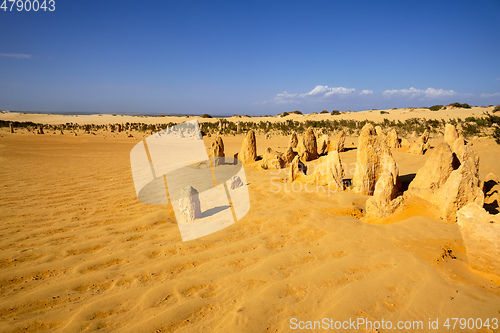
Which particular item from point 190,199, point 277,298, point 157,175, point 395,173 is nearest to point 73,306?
point 277,298

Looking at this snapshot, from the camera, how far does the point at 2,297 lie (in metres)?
2.54

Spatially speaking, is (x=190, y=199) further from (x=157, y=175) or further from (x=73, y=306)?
(x=157, y=175)

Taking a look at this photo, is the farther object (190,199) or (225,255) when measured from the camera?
(190,199)

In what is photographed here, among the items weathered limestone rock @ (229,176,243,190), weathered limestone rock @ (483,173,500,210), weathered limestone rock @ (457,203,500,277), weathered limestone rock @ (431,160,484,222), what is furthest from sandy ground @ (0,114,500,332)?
weathered limestone rock @ (483,173,500,210)

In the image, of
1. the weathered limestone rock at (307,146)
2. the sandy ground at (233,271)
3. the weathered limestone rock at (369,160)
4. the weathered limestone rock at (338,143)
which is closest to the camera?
the sandy ground at (233,271)

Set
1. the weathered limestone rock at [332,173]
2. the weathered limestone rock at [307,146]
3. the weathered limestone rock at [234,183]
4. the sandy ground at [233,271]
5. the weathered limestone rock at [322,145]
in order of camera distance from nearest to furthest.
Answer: the sandy ground at [233,271]
the weathered limestone rock at [332,173]
the weathered limestone rock at [234,183]
the weathered limestone rock at [307,146]
the weathered limestone rock at [322,145]

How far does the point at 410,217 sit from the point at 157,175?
6.88m

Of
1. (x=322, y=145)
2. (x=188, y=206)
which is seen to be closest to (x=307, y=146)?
(x=322, y=145)

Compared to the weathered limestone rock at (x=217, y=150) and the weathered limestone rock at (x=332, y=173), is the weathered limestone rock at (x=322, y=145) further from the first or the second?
the weathered limestone rock at (x=332, y=173)

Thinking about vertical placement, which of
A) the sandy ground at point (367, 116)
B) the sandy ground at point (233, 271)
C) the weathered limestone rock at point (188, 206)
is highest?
the sandy ground at point (367, 116)

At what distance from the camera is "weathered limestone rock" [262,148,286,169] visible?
8.64 meters

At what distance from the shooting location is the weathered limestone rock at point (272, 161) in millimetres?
8641

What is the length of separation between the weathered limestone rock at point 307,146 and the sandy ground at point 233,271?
4.83 m

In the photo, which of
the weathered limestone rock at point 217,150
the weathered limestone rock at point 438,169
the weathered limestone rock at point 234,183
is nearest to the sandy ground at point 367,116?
the weathered limestone rock at point 217,150
